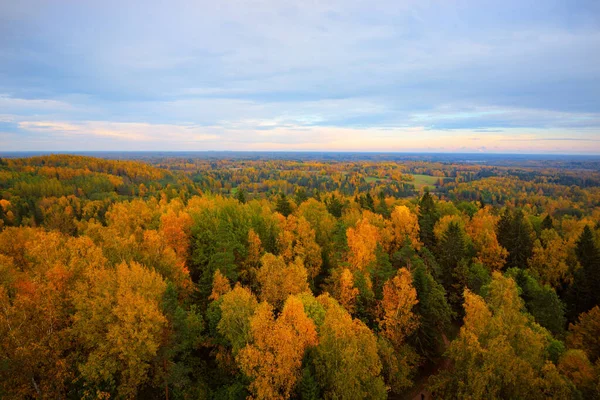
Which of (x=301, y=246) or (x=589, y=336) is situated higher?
(x=301, y=246)

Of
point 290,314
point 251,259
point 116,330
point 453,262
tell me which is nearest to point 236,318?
point 290,314

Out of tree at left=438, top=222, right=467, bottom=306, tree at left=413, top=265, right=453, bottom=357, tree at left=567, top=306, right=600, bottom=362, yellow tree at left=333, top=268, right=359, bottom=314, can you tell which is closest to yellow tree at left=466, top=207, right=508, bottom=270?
tree at left=438, top=222, right=467, bottom=306

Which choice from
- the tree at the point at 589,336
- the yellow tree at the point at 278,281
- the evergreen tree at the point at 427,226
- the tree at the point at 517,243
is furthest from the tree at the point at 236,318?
the tree at the point at 517,243

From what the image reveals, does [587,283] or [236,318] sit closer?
[236,318]

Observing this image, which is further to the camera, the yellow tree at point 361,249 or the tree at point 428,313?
the yellow tree at point 361,249

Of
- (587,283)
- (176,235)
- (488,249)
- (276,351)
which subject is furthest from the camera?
(488,249)

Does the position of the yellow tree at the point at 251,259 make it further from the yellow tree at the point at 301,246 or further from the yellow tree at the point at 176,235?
the yellow tree at the point at 176,235

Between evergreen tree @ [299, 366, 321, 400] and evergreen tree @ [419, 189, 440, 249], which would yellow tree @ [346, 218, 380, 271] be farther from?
evergreen tree @ [299, 366, 321, 400]

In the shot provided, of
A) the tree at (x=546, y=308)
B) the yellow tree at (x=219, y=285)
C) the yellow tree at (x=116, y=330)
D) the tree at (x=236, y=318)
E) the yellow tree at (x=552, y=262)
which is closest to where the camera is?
the yellow tree at (x=116, y=330)

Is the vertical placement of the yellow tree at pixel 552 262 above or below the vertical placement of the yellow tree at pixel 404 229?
below

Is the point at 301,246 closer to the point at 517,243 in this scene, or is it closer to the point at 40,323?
the point at 40,323
